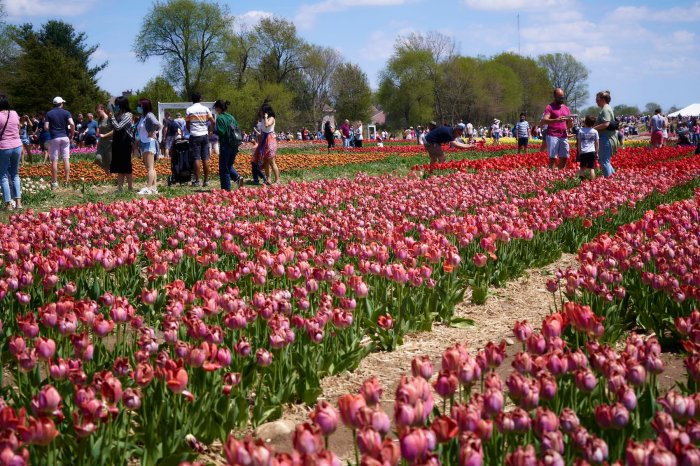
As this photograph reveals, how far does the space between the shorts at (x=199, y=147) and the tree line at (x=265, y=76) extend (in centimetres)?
4033

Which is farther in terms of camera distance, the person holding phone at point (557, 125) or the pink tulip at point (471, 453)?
the person holding phone at point (557, 125)

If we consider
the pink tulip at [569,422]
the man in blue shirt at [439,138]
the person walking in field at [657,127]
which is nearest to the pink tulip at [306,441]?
the pink tulip at [569,422]

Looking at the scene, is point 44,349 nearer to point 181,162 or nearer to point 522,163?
point 181,162

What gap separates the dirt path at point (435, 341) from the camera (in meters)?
3.34

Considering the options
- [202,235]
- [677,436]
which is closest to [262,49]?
[202,235]

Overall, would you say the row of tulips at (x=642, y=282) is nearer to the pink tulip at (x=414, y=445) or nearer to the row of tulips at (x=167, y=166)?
the pink tulip at (x=414, y=445)

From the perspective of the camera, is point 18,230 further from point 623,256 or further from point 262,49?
point 262,49

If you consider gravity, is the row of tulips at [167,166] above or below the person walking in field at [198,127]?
below

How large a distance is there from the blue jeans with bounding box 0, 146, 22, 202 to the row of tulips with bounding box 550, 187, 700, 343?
358 inches

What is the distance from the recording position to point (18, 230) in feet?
22.2

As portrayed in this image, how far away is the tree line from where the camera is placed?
52375 mm

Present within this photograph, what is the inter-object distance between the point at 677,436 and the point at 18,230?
6137mm

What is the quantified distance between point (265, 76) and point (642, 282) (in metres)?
74.0

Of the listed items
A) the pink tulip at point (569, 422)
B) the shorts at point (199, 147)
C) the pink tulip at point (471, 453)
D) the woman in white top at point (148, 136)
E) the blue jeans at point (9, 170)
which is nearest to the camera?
the pink tulip at point (471, 453)
